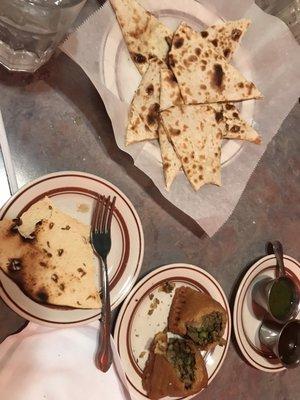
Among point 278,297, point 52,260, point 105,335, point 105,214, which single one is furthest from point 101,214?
point 278,297

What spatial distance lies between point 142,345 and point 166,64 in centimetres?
66

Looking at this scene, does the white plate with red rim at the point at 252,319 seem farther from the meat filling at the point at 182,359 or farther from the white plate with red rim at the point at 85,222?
the white plate with red rim at the point at 85,222

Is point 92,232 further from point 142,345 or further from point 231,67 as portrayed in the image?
point 231,67

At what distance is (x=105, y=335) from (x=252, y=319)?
1.43 ft

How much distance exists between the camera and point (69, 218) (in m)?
1.16

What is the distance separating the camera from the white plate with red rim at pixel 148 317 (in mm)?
1234

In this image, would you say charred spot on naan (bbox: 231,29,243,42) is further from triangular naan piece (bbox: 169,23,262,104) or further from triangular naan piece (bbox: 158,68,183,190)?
triangular naan piece (bbox: 158,68,183,190)

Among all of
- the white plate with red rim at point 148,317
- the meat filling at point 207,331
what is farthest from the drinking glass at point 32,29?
the meat filling at point 207,331

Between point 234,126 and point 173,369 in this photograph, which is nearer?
point 173,369

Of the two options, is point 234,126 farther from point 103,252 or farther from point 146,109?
point 103,252

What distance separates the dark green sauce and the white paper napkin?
1.37 feet

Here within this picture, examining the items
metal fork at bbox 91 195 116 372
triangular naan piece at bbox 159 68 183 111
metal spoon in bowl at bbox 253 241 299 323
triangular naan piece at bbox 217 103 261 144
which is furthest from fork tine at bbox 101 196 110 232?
metal spoon in bowl at bbox 253 241 299 323

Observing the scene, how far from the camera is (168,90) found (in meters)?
1.26

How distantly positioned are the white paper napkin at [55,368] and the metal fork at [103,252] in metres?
0.03
